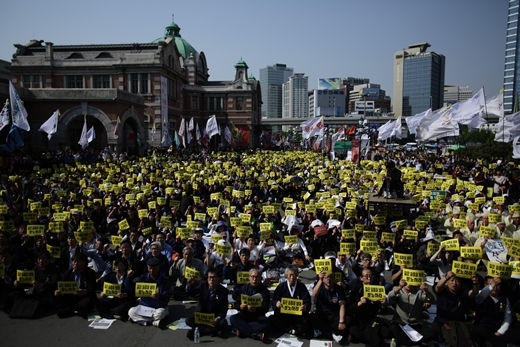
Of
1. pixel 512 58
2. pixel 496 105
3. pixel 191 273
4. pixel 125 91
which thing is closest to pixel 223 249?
pixel 191 273

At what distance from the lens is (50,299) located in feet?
24.7

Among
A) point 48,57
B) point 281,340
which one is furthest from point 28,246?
point 48,57

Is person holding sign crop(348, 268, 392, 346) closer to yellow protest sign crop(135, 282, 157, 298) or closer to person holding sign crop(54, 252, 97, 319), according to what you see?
yellow protest sign crop(135, 282, 157, 298)

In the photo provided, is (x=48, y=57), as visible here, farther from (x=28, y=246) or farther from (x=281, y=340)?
(x=281, y=340)

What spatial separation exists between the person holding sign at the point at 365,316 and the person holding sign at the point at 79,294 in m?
4.63

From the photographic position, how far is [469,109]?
19.0 m

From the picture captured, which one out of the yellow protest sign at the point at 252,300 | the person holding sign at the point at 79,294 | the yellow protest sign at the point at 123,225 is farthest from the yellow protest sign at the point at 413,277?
the yellow protest sign at the point at 123,225

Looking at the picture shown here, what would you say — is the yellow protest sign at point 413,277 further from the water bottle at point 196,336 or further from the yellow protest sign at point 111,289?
the yellow protest sign at point 111,289

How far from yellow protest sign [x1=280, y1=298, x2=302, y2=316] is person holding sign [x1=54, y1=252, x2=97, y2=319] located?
11.5 feet

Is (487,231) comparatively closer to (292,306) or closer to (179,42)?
(292,306)

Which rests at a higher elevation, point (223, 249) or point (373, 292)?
point (223, 249)

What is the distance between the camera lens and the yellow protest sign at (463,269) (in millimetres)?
6980

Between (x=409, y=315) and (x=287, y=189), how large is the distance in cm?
1249

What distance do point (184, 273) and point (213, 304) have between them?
4.71 ft
